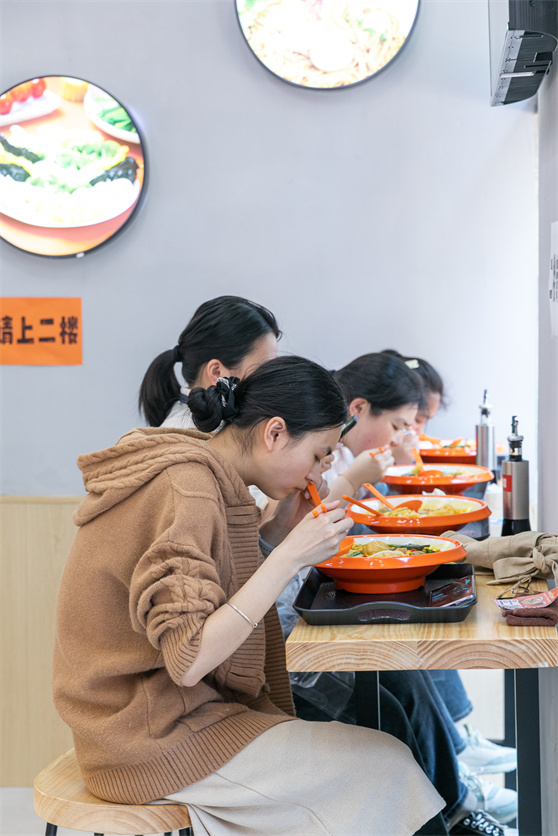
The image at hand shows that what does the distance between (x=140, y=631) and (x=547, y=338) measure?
1.01 metres

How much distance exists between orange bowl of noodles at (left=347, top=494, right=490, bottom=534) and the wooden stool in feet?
2.04

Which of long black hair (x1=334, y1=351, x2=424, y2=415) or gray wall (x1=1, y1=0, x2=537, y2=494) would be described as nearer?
long black hair (x1=334, y1=351, x2=424, y2=415)

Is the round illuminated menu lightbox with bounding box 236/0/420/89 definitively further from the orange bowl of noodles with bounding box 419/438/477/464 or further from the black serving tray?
the black serving tray

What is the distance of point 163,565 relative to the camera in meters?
1.06

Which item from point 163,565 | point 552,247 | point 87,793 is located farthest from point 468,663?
point 552,247

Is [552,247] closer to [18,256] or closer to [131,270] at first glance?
[131,270]

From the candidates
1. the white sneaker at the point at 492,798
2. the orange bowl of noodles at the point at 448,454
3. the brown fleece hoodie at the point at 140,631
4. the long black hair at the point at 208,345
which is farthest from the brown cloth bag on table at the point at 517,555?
the orange bowl of noodles at the point at 448,454

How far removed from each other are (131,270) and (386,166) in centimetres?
92

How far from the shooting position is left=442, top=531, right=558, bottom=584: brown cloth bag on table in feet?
4.24

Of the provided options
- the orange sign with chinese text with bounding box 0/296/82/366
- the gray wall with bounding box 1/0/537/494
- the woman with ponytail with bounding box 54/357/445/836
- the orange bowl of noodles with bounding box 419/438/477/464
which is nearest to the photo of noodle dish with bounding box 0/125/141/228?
the gray wall with bounding box 1/0/537/494

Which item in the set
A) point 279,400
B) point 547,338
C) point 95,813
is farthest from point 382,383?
point 95,813

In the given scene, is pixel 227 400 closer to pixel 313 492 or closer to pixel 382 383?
pixel 313 492

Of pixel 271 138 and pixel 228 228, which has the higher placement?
pixel 271 138

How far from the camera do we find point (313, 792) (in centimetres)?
113
